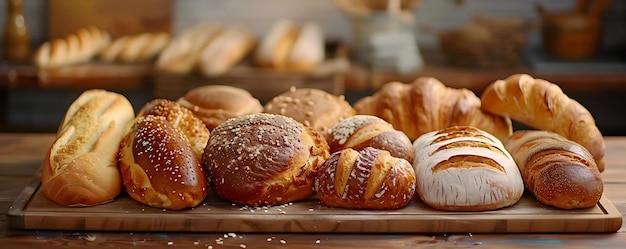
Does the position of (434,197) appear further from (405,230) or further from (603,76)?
(603,76)

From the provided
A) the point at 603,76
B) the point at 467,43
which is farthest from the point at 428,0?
the point at 603,76

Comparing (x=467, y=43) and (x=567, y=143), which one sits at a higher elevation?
(x=567, y=143)

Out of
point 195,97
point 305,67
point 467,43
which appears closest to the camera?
point 195,97

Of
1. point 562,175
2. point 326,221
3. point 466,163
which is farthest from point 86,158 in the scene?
point 562,175

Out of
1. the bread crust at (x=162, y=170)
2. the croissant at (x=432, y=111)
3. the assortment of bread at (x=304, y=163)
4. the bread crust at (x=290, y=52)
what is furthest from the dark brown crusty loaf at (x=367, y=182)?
the bread crust at (x=290, y=52)

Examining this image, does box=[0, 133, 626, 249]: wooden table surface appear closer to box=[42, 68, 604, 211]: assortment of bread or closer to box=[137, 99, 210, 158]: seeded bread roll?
box=[42, 68, 604, 211]: assortment of bread

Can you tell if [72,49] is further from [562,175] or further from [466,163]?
[562,175]

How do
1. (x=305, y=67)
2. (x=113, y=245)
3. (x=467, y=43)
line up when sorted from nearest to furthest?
(x=113, y=245) → (x=305, y=67) → (x=467, y=43)
